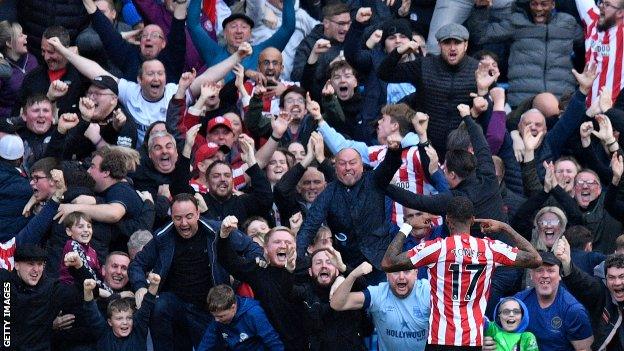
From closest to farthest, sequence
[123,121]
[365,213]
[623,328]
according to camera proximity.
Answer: [623,328] < [365,213] < [123,121]

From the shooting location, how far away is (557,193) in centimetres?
1927

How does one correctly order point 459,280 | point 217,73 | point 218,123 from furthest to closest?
point 217,73 → point 218,123 → point 459,280

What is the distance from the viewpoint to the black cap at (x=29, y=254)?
57.2ft

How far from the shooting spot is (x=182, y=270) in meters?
18.2

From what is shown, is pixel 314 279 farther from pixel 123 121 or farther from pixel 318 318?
pixel 123 121

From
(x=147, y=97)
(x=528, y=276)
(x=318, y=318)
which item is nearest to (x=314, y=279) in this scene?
(x=318, y=318)

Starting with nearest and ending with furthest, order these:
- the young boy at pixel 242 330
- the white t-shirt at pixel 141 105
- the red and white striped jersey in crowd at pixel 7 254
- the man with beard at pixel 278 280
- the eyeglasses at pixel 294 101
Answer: the young boy at pixel 242 330 → the man with beard at pixel 278 280 → the red and white striped jersey in crowd at pixel 7 254 → the white t-shirt at pixel 141 105 → the eyeglasses at pixel 294 101

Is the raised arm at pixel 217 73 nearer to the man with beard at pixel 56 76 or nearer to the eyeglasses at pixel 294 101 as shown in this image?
the eyeglasses at pixel 294 101

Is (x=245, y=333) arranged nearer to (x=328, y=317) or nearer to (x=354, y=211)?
(x=328, y=317)

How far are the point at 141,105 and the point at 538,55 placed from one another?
4369 mm

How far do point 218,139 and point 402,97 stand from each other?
220 centimetres

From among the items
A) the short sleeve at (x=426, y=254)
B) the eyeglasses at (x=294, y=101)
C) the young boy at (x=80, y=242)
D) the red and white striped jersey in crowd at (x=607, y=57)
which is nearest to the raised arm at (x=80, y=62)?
the eyeglasses at (x=294, y=101)

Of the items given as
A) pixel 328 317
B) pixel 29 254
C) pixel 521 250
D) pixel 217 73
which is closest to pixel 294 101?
pixel 217 73

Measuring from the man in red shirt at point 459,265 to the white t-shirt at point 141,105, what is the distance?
16.6 ft
